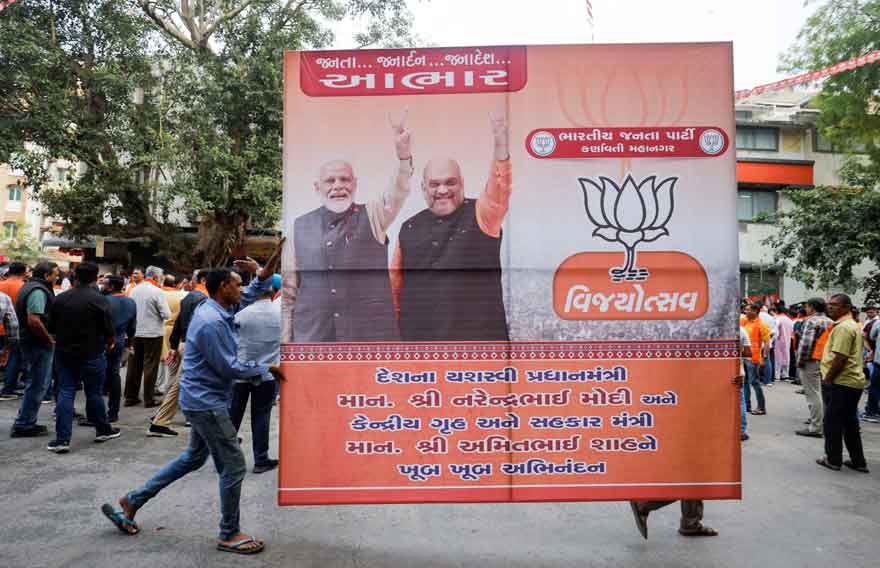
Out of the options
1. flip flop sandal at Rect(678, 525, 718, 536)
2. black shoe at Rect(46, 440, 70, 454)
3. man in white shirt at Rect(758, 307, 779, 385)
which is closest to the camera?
flip flop sandal at Rect(678, 525, 718, 536)

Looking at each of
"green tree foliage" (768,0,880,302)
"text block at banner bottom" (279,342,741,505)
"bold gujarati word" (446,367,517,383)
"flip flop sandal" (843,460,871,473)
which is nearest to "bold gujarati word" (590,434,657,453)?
"text block at banner bottom" (279,342,741,505)

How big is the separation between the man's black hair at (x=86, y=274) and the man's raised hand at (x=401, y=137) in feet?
14.7

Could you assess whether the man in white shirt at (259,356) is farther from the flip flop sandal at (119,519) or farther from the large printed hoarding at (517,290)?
the large printed hoarding at (517,290)

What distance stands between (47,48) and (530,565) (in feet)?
47.1

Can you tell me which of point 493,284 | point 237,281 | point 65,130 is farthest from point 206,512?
point 65,130

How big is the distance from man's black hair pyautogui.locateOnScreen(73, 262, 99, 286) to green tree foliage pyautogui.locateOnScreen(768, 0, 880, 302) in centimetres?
1518

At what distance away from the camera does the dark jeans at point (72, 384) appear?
6207mm

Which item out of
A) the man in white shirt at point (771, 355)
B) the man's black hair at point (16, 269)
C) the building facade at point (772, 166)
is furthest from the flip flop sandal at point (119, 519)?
the building facade at point (772, 166)

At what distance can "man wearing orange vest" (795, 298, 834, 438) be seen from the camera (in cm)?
805

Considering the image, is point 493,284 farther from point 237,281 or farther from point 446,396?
point 237,281

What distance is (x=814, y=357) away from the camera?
8117 mm

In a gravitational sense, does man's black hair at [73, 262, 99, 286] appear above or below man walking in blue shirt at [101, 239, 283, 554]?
above

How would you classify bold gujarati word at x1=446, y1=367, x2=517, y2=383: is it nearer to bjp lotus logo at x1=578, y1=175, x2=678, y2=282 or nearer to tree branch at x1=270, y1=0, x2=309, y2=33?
bjp lotus logo at x1=578, y1=175, x2=678, y2=282

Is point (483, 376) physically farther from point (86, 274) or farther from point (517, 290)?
point (86, 274)
